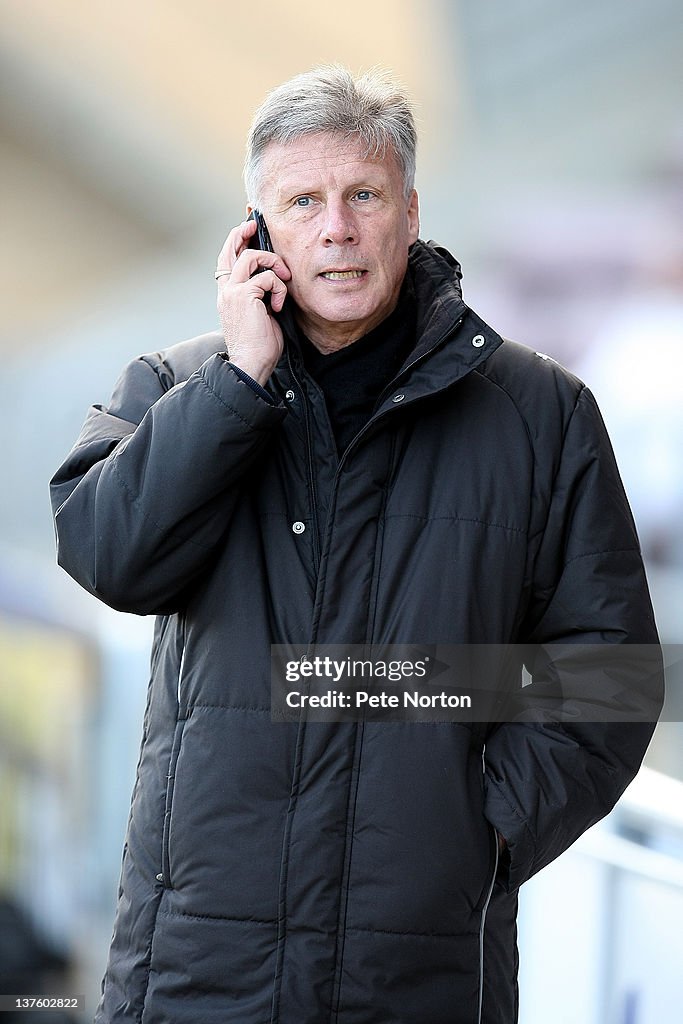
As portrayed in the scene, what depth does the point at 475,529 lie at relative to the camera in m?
1.32

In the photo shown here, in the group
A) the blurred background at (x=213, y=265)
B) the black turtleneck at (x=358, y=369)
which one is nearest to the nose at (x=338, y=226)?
the black turtleneck at (x=358, y=369)

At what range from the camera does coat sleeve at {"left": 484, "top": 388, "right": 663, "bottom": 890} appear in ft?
4.35

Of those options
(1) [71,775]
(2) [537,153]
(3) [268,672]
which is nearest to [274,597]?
(3) [268,672]

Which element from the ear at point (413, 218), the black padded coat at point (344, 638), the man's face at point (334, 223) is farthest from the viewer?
the ear at point (413, 218)

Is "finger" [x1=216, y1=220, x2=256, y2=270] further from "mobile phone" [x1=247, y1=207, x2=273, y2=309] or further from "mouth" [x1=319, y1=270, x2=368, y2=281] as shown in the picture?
"mouth" [x1=319, y1=270, x2=368, y2=281]

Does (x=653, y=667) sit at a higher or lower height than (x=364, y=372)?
lower

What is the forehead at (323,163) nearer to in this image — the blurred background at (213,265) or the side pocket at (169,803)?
the side pocket at (169,803)

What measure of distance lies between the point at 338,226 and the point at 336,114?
130 millimetres

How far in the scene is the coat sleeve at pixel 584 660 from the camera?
1327mm

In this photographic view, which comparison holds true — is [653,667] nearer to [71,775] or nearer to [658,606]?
[658,606]

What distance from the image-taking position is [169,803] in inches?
51.1

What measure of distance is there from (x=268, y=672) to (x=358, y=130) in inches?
24.2

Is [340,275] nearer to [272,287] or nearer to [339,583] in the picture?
[272,287]

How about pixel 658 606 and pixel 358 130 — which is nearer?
pixel 358 130
